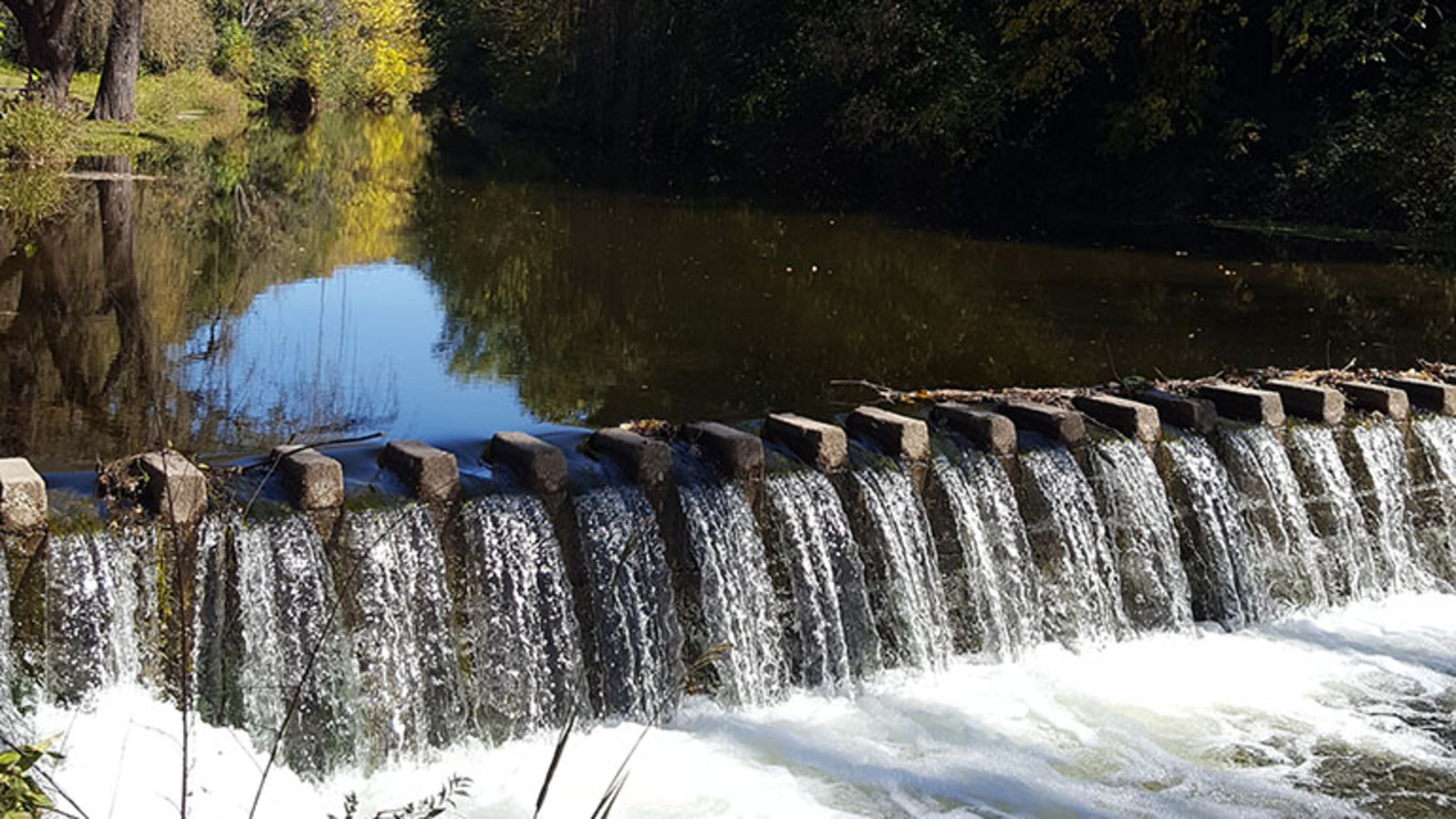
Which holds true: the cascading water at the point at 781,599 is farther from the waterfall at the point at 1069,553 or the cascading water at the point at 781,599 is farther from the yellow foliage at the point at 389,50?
the yellow foliage at the point at 389,50

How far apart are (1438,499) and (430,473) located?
5.49 m

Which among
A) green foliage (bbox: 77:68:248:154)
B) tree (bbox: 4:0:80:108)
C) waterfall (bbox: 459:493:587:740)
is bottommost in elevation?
waterfall (bbox: 459:493:587:740)

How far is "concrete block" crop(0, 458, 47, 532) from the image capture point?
4723mm

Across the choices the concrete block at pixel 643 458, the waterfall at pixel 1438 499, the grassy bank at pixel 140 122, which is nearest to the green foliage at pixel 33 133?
the grassy bank at pixel 140 122

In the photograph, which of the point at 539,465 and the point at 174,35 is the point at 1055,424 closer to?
the point at 539,465

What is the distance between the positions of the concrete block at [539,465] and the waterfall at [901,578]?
138 cm

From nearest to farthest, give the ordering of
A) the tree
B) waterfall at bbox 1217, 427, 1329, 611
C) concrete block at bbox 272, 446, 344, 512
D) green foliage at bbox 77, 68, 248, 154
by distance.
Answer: concrete block at bbox 272, 446, 344, 512
waterfall at bbox 1217, 427, 1329, 611
green foliage at bbox 77, 68, 248, 154
the tree

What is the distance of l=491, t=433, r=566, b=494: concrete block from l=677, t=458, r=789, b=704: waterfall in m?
0.54

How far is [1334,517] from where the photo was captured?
25.2 ft

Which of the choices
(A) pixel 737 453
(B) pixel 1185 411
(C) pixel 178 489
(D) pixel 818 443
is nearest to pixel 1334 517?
(B) pixel 1185 411

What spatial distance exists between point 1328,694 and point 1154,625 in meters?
0.89

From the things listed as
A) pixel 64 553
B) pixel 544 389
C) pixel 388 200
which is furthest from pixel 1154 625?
pixel 388 200

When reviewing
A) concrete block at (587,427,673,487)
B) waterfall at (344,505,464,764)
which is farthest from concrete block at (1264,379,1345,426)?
waterfall at (344,505,464,764)

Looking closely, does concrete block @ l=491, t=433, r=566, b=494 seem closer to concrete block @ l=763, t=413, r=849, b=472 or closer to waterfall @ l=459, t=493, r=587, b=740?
waterfall @ l=459, t=493, r=587, b=740
